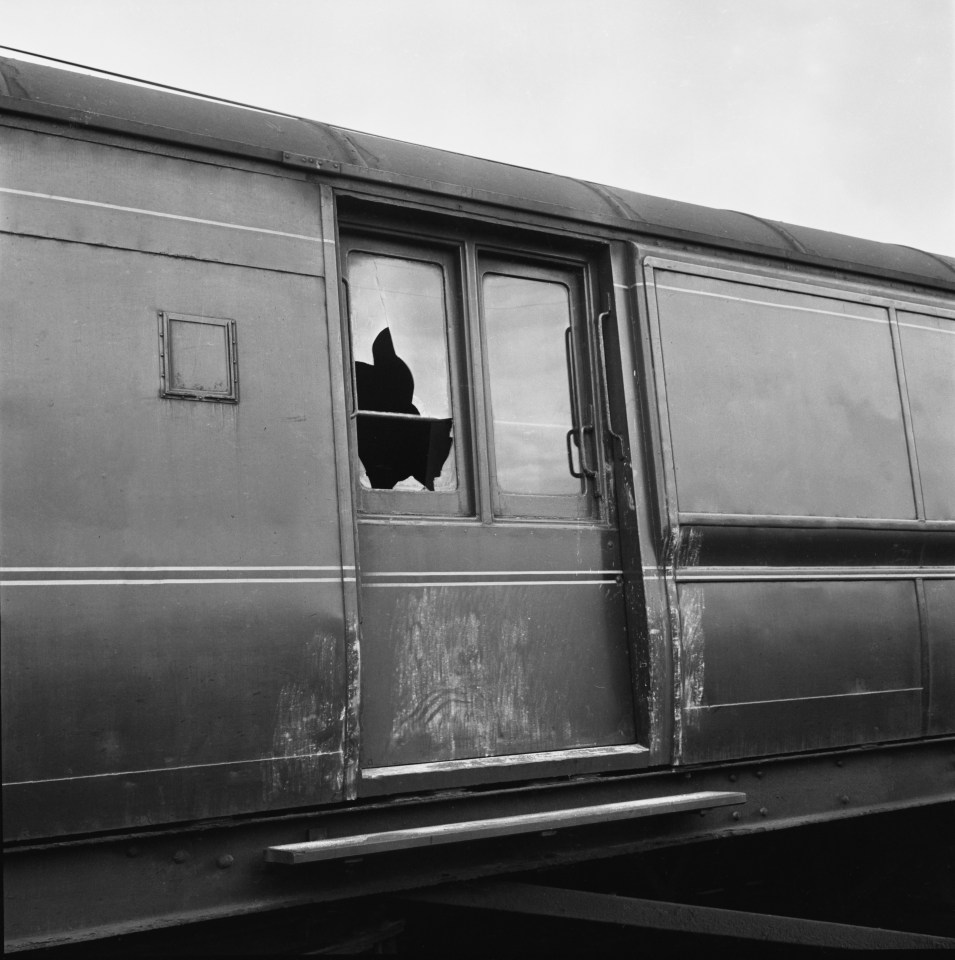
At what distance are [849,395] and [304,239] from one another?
2.43 m

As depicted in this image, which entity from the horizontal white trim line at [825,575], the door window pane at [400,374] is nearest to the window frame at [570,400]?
the door window pane at [400,374]

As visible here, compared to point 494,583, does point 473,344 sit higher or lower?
higher

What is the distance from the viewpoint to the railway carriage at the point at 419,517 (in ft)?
9.52

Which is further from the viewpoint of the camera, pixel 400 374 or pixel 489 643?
pixel 400 374

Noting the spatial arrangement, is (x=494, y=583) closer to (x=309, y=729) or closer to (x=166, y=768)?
(x=309, y=729)

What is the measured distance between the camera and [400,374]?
373 centimetres

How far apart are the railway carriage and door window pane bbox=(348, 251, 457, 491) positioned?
12 millimetres

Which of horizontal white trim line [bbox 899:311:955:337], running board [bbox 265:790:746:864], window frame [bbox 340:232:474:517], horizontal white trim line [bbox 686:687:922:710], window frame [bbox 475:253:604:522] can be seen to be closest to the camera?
running board [bbox 265:790:746:864]

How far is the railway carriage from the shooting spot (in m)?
2.90

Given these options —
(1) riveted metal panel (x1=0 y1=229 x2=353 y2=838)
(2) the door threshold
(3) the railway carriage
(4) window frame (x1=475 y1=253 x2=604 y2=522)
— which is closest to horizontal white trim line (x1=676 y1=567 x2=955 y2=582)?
(3) the railway carriage

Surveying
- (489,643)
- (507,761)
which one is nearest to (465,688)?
(489,643)

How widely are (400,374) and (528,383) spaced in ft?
1.71

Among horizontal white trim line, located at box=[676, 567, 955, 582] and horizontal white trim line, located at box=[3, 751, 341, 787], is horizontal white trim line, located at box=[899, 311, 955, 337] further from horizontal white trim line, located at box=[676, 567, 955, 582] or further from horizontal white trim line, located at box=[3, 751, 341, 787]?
horizontal white trim line, located at box=[3, 751, 341, 787]

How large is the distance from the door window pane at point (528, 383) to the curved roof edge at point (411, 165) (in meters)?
0.34
